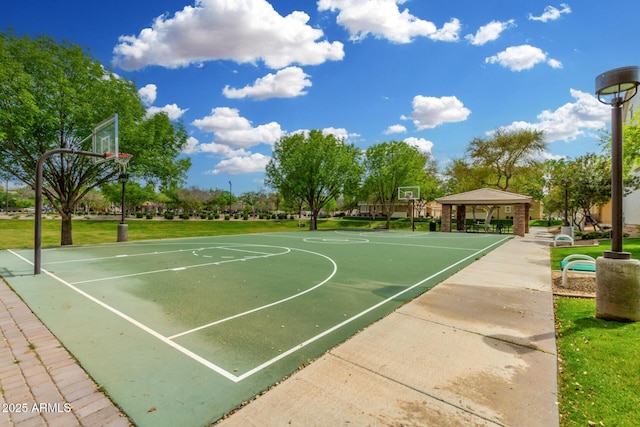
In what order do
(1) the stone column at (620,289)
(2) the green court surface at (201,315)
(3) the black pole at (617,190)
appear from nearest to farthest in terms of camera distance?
1. (2) the green court surface at (201,315)
2. (1) the stone column at (620,289)
3. (3) the black pole at (617,190)

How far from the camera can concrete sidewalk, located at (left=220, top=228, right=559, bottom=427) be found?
2.68 m

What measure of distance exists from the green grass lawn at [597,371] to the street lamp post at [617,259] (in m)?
0.26

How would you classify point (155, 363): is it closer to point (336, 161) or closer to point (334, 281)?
point (334, 281)

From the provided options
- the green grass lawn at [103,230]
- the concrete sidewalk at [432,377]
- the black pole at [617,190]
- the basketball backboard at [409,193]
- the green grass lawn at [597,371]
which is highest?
the basketball backboard at [409,193]

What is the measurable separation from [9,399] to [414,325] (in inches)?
189

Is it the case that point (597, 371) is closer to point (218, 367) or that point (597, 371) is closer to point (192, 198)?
point (218, 367)

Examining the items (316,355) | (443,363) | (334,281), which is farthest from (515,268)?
(316,355)

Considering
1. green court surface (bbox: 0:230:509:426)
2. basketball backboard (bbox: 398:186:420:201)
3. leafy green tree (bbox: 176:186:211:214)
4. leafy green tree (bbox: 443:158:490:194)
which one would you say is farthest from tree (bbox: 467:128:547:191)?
leafy green tree (bbox: 176:186:211:214)

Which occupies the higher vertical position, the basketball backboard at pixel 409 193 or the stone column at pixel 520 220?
the basketball backboard at pixel 409 193

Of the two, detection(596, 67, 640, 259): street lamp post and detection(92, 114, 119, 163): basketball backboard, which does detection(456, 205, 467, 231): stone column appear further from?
detection(92, 114, 119, 163): basketball backboard

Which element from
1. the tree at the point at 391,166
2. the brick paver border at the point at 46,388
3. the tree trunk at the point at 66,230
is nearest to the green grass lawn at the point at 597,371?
the brick paver border at the point at 46,388

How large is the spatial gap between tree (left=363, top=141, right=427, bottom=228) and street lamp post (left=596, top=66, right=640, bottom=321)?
29.8 meters

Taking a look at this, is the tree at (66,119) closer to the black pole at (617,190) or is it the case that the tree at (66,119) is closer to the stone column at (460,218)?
the black pole at (617,190)

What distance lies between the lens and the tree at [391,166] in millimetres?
34469
